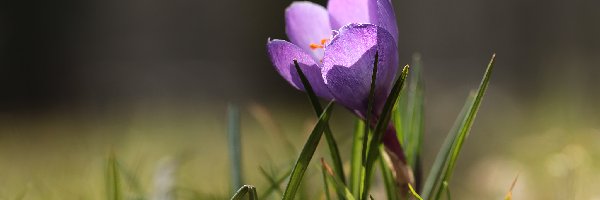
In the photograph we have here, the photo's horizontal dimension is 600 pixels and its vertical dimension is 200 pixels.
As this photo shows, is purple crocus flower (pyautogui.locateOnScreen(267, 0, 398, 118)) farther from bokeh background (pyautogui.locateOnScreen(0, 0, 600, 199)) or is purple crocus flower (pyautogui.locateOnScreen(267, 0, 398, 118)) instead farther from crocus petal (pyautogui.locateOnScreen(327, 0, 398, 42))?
bokeh background (pyautogui.locateOnScreen(0, 0, 600, 199))

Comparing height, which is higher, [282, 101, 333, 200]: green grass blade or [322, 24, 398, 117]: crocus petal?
[322, 24, 398, 117]: crocus petal

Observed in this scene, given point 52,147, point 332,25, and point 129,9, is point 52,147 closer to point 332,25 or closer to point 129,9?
point 332,25

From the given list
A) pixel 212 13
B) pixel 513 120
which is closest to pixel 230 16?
pixel 212 13

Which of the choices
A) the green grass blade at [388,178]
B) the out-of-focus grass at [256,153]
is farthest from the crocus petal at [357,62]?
the out-of-focus grass at [256,153]

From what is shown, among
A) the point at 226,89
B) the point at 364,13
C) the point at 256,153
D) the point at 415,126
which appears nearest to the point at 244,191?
the point at 364,13

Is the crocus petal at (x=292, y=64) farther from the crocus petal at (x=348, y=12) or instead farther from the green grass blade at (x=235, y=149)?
the green grass blade at (x=235, y=149)

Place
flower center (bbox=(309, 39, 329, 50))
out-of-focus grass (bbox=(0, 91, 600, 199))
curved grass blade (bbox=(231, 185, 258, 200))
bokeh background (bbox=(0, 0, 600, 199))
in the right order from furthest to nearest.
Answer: bokeh background (bbox=(0, 0, 600, 199)) → out-of-focus grass (bbox=(0, 91, 600, 199)) → flower center (bbox=(309, 39, 329, 50)) → curved grass blade (bbox=(231, 185, 258, 200))

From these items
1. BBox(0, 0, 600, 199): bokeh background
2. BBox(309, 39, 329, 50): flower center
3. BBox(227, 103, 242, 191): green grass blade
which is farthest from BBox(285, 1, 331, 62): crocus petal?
BBox(0, 0, 600, 199): bokeh background
